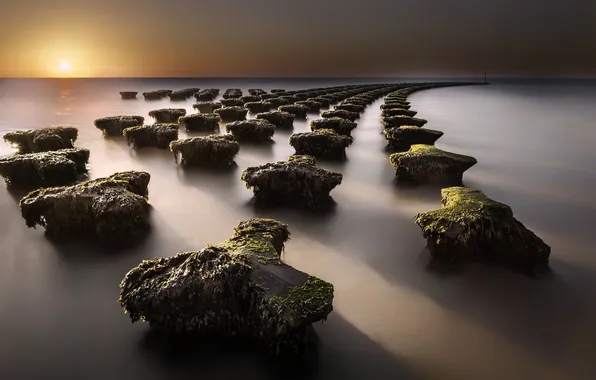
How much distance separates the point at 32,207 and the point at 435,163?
6.14 meters

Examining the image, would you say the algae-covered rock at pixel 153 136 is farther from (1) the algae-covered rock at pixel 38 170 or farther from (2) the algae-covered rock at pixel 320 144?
(1) the algae-covered rock at pixel 38 170

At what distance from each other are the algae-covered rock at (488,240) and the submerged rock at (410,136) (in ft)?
22.4

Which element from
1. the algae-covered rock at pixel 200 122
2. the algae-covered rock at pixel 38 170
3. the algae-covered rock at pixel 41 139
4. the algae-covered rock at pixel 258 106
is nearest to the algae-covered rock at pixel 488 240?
the algae-covered rock at pixel 38 170

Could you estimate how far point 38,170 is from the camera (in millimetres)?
7297

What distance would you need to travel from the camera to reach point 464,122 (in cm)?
1986

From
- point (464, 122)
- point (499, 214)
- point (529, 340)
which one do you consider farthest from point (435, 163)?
point (464, 122)

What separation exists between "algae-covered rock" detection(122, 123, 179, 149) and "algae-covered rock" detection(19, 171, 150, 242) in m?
6.16

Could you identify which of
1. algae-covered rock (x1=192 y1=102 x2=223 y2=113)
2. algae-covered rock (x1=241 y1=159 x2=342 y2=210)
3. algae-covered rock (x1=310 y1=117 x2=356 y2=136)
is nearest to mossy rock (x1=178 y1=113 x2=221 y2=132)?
algae-covered rock (x1=310 y1=117 x2=356 y2=136)

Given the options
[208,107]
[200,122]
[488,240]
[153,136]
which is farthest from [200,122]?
[488,240]

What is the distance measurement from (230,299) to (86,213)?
2999 mm

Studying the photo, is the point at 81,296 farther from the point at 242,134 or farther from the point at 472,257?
the point at 242,134

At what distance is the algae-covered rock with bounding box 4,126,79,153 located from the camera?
33.8 ft

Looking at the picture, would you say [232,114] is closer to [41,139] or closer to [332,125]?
[332,125]

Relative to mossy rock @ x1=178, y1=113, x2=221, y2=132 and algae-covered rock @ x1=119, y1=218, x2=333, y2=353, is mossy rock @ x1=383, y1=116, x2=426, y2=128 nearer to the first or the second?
mossy rock @ x1=178, y1=113, x2=221, y2=132
